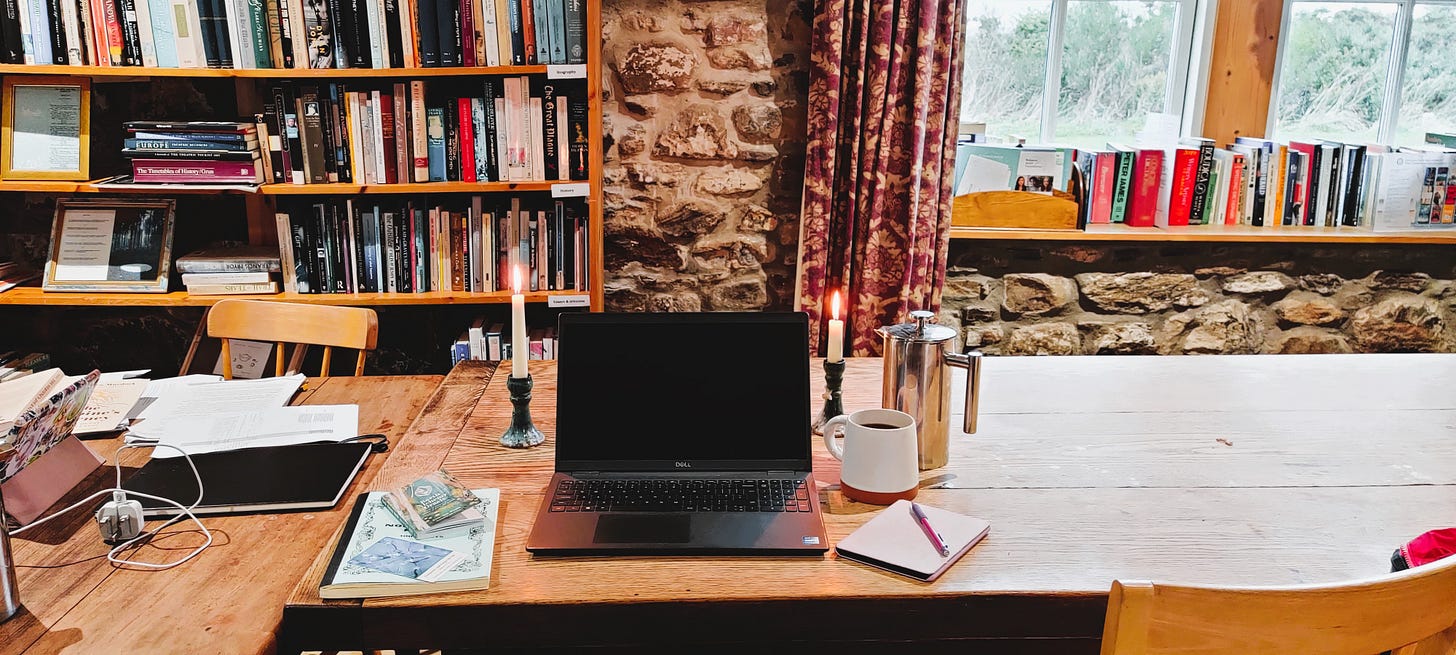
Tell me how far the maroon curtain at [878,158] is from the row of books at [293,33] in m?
0.70

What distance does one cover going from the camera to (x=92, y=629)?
1.04 metres

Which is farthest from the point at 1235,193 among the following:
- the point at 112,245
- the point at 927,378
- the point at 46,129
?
the point at 46,129

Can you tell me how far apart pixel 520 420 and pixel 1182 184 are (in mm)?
2304

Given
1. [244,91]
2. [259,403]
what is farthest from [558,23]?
[259,403]

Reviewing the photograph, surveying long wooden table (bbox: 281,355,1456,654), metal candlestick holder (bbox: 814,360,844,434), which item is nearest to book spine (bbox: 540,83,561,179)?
long wooden table (bbox: 281,355,1456,654)

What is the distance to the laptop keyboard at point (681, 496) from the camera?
1284 mm

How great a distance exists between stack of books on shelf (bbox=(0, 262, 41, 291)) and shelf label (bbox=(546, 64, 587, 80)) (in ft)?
5.17

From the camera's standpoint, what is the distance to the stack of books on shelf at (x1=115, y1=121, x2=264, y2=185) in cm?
255

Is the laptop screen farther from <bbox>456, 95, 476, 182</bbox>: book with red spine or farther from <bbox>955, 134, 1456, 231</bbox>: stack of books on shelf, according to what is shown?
<bbox>955, 134, 1456, 231</bbox>: stack of books on shelf

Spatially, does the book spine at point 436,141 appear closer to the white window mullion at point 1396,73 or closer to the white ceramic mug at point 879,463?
the white ceramic mug at point 879,463

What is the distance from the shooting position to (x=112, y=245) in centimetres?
268

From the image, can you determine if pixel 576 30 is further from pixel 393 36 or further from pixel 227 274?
pixel 227 274

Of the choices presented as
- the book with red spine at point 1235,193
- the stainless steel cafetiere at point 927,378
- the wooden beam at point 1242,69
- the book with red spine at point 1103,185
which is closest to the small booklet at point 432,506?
the stainless steel cafetiere at point 927,378

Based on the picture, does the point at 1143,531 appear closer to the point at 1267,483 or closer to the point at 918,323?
the point at 1267,483
